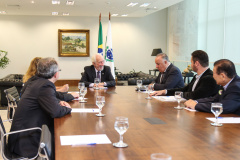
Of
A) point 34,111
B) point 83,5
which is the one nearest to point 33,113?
point 34,111

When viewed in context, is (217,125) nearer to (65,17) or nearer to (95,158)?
(95,158)

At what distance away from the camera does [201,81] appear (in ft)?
13.0

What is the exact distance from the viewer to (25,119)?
2.94m

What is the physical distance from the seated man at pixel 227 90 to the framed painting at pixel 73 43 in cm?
1035

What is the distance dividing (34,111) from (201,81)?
2.13m

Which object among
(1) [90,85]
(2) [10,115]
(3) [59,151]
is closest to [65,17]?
(1) [90,85]

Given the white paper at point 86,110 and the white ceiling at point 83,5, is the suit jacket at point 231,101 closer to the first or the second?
the white paper at point 86,110

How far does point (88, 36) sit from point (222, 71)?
10460 millimetres

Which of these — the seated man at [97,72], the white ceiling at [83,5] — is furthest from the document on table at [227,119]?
the white ceiling at [83,5]

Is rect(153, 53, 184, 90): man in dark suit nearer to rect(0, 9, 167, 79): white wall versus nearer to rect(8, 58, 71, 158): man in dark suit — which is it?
rect(8, 58, 71, 158): man in dark suit

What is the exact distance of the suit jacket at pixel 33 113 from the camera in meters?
2.83

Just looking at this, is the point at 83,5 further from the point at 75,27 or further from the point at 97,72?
the point at 97,72

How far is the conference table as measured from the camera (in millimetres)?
1795

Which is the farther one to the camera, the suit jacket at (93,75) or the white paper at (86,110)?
the suit jacket at (93,75)
